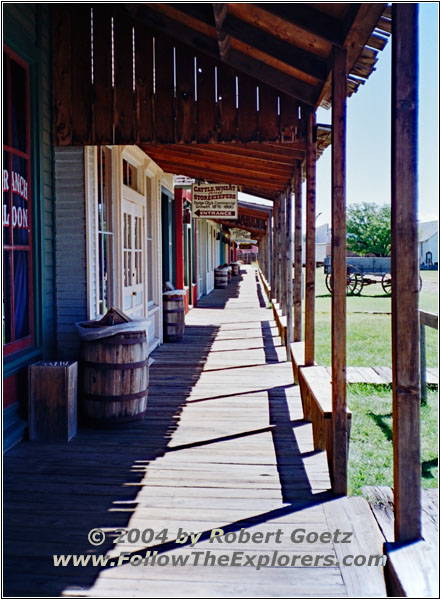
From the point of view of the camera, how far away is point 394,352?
2.31 meters

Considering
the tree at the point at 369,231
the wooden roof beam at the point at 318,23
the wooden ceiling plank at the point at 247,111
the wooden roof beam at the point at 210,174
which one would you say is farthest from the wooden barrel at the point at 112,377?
the tree at the point at 369,231

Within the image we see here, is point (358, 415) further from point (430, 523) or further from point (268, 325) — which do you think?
point (268, 325)

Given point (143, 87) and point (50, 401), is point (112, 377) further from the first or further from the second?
point (143, 87)

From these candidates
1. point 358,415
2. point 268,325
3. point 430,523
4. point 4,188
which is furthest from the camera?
point 268,325

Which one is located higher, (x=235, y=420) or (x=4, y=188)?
(x=4, y=188)

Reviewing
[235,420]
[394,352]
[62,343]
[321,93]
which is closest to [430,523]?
[394,352]

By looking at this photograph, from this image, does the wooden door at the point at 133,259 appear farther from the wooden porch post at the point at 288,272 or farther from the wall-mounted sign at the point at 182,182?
the wall-mounted sign at the point at 182,182

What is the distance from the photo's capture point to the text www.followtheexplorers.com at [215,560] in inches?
97.1

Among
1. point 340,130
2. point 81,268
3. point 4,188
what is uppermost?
point 340,130

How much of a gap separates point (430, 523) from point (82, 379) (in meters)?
2.89

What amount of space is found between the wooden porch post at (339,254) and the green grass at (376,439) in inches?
20.7

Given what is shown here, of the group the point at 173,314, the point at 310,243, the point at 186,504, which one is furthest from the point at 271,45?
the point at 173,314

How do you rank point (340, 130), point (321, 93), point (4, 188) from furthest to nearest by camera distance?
point (321, 93) < point (4, 188) < point (340, 130)

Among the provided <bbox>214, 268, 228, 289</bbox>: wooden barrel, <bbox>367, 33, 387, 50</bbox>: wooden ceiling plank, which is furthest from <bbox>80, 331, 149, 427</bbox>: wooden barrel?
<bbox>214, 268, 228, 289</bbox>: wooden barrel
